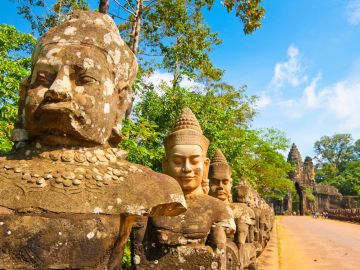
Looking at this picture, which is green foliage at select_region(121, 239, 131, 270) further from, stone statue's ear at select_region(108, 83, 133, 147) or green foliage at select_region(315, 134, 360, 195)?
green foliage at select_region(315, 134, 360, 195)

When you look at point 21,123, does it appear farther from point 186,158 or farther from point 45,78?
point 186,158

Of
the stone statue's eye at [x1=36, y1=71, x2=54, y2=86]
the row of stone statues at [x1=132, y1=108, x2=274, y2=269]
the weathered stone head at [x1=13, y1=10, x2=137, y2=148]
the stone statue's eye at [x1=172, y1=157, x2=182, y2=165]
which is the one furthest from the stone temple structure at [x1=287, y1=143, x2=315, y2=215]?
the stone statue's eye at [x1=36, y1=71, x2=54, y2=86]

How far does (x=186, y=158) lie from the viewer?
3543 mm

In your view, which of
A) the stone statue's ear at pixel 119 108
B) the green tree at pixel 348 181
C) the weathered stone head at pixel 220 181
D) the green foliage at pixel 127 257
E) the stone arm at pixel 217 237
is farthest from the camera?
the green tree at pixel 348 181

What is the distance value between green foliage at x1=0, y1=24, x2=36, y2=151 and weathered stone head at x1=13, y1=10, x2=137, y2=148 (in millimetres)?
2582

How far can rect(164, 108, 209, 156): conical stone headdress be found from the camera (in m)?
3.63

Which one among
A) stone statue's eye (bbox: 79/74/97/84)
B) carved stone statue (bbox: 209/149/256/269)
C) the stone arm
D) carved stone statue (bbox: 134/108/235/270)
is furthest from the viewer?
carved stone statue (bbox: 209/149/256/269)

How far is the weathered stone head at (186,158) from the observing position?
3.51 meters

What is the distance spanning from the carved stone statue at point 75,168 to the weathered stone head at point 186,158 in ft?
4.06

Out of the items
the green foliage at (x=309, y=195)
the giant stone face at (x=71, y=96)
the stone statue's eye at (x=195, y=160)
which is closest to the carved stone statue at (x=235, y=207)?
the stone statue's eye at (x=195, y=160)

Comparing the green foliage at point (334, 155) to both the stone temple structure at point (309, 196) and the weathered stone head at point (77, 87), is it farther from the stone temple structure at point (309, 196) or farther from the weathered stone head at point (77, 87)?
the weathered stone head at point (77, 87)

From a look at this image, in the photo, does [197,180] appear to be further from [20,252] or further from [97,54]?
[20,252]

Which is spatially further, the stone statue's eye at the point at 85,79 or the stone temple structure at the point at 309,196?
the stone temple structure at the point at 309,196

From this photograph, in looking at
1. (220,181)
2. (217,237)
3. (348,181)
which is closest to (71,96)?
(217,237)
